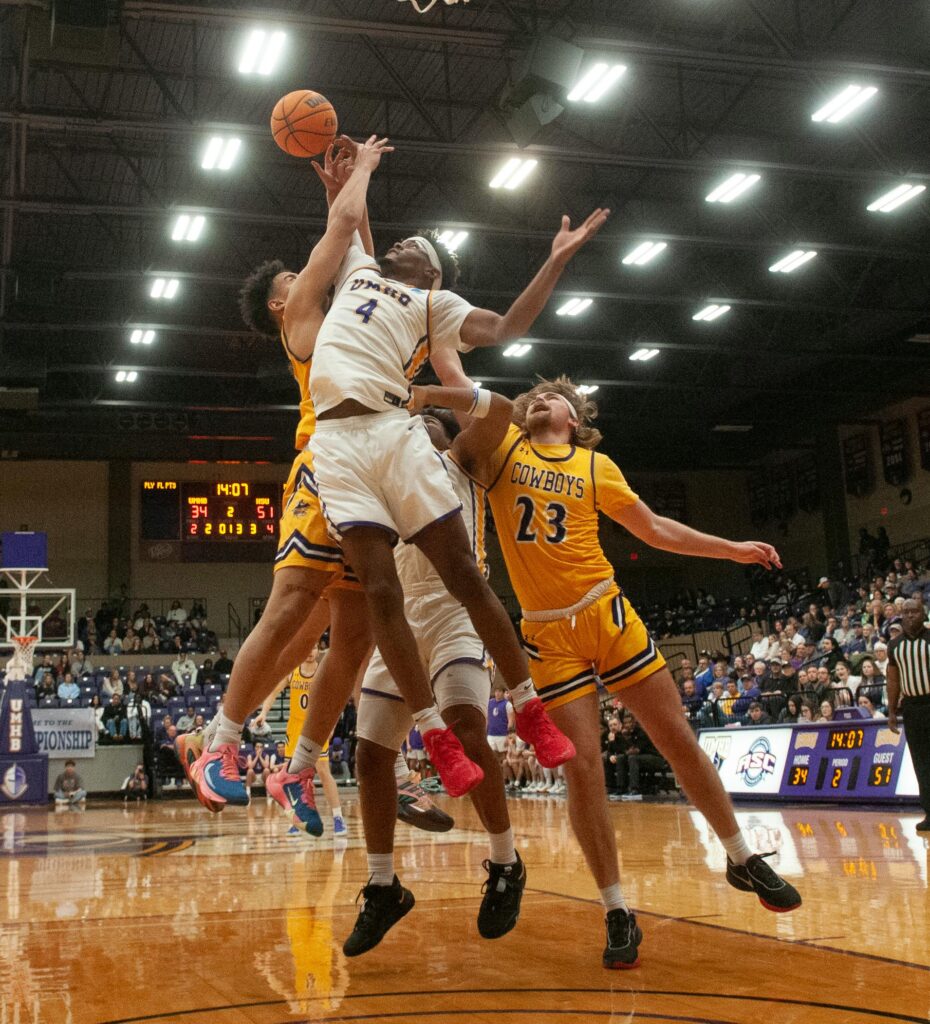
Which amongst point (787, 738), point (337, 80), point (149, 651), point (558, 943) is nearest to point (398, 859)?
point (558, 943)

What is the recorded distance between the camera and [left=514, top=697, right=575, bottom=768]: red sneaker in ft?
12.8

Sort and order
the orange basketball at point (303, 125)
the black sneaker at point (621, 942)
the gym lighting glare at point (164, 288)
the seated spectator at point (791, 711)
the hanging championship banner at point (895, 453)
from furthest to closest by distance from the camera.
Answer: the hanging championship banner at point (895, 453)
the gym lighting glare at point (164, 288)
the seated spectator at point (791, 711)
the orange basketball at point (303, 125)
the black sneaker at point (621, 942)

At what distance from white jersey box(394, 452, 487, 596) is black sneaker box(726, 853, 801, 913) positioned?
1.50 metres

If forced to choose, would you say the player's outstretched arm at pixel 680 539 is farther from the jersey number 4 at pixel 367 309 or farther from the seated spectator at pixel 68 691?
the seated spectator at pixel 68 691

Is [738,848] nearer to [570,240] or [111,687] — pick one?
[570,240]

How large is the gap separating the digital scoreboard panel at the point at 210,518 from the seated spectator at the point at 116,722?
777 centimetres

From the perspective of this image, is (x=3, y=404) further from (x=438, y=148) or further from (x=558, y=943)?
(x=558, y=943)

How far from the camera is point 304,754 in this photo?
4.84 m

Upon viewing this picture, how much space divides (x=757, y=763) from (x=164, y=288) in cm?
1360

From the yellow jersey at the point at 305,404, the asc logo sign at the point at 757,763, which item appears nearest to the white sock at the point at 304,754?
the yellow jersey at the point at 305,404

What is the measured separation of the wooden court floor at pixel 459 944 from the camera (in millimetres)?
3176

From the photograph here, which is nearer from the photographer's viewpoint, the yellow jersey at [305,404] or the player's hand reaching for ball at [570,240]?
the player's hand reaching for ball at [570,240]

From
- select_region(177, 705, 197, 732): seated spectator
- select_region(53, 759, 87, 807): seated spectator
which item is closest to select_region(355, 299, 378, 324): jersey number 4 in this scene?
select_region(53, 759, 87, 807): seated spectator

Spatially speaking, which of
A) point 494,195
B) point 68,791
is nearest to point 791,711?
point 494,195
